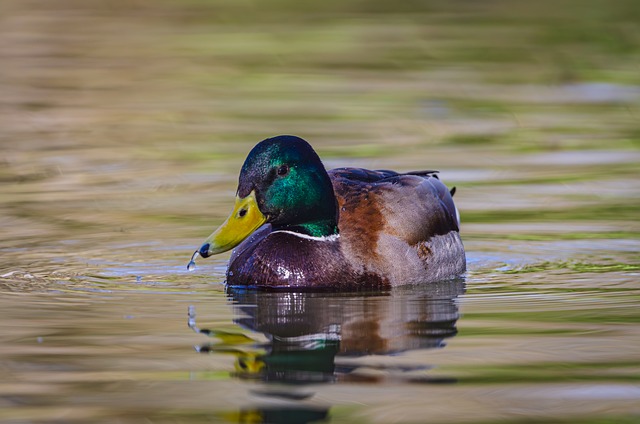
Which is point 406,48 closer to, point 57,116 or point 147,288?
point 57,116

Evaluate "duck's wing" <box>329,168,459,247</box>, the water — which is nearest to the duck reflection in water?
the water

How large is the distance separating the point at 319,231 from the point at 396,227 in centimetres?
51

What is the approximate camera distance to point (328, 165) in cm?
1310

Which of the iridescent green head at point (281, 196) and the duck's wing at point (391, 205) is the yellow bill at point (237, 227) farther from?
the duck's wing at point (391, 205)

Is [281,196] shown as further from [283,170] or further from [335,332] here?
[335,332]

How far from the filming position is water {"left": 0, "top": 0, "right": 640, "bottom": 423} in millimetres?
6051

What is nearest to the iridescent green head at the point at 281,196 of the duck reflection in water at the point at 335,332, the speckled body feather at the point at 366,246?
the speckled body feather at the point at 366,246

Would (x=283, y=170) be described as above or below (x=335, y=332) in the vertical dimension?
above

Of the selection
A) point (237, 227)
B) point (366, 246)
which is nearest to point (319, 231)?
point (366, 246)

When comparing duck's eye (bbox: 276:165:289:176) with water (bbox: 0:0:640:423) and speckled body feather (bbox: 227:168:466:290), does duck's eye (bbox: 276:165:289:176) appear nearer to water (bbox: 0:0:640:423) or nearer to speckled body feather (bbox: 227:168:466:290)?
speckled body feather (bbox: 227:168:466:290)

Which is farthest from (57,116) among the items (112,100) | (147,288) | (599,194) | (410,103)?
(147,288)

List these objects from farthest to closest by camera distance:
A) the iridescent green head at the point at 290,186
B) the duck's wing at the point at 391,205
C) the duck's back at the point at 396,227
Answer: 1. the duck's wing at the point at 391,205
2. the duck's back at the point at 396,227
3. the iridescent green head at the point at 290,186

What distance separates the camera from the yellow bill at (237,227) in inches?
329

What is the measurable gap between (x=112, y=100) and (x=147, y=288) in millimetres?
9289
